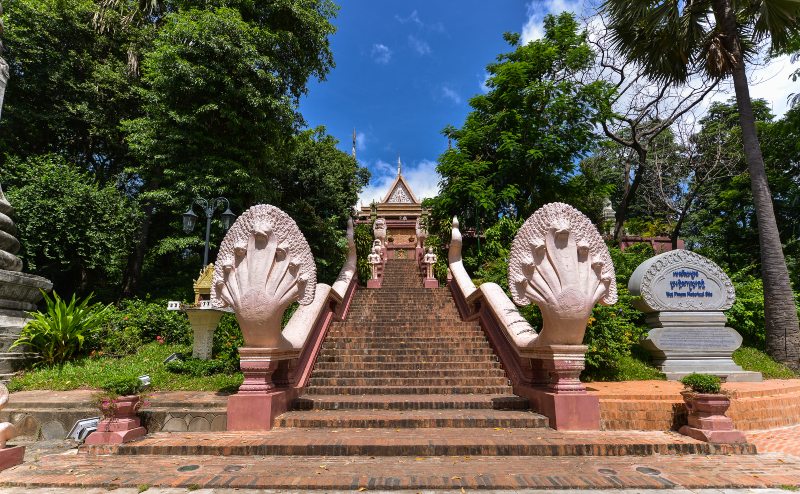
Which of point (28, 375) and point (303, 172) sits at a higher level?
point (303, 172)

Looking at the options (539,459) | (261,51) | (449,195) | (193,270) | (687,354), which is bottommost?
(539,459)

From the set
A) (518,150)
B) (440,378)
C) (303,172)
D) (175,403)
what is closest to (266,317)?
(175,403)

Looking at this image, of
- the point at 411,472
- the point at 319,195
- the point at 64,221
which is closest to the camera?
the point at 411,472

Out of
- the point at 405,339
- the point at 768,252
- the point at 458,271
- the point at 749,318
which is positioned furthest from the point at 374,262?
the point at 768,252

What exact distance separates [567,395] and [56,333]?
8.21 metres

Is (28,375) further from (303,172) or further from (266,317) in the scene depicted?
(303,172)

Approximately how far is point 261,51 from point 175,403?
1018 centimetres

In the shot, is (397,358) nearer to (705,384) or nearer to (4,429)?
(705,384)

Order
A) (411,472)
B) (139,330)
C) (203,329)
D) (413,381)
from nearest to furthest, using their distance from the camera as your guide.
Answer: (411,472) → (413,381) → (203,329) → (139,330)

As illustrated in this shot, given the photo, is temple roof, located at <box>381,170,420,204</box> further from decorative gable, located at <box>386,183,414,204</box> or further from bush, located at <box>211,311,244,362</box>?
bush, located at <box>211,311,244,362</box>

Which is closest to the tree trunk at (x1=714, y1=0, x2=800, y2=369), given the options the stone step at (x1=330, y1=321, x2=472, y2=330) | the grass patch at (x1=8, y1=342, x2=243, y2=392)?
the stone step at (x1=330, y1=321, x2=472, y2=330)

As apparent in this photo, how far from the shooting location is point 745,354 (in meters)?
8.32

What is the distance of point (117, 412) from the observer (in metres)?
4.40

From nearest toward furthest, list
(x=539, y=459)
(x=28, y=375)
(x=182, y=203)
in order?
(x=539, y=459), (x=28, y=375), (x=182, y=203)
